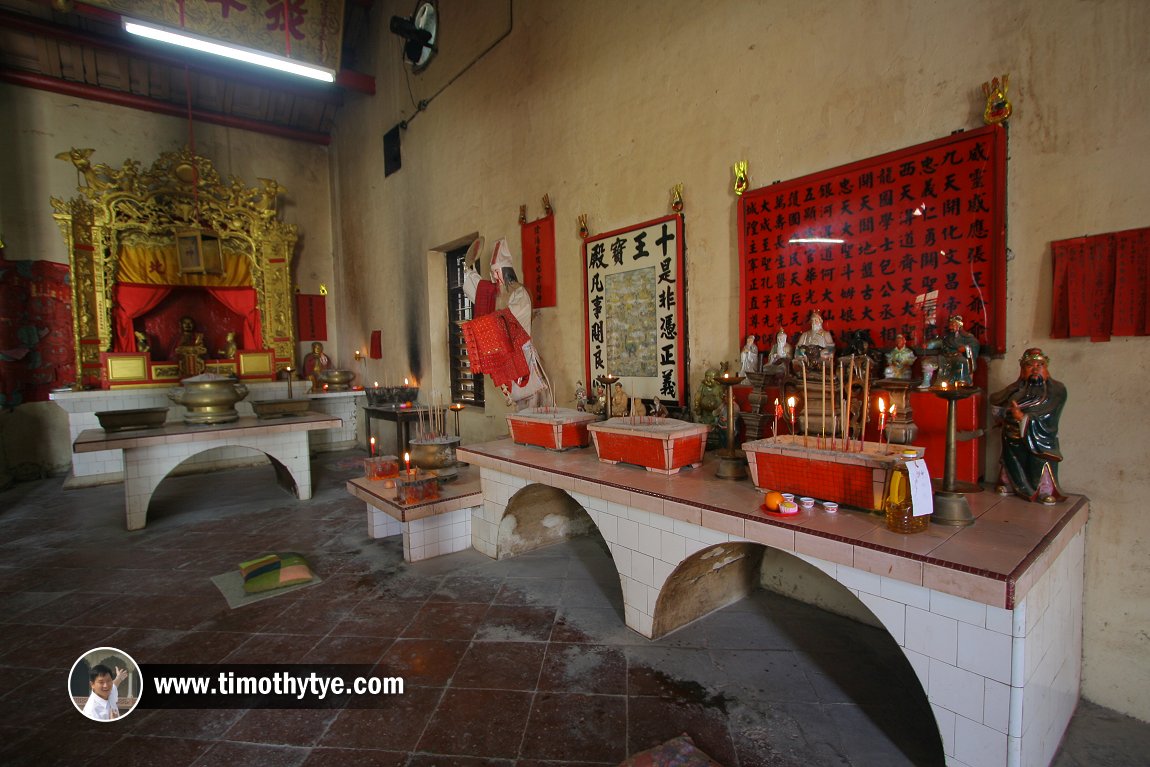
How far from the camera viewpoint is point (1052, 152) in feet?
8.34

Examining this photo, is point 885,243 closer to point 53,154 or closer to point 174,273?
point 174,273

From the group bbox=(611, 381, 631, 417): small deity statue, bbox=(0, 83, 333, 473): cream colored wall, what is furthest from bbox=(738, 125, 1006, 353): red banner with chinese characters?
bbox=(0, 83, 333, 473): cream colored wall

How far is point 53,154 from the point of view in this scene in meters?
8.12

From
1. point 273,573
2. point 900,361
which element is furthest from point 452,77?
point 900,361

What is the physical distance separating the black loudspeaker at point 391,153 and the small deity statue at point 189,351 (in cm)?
437

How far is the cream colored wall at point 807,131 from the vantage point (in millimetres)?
2418

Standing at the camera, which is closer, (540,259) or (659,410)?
(659,410)

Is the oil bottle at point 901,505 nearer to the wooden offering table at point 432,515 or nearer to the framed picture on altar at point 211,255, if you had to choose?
the wooden offering table at point 432,515

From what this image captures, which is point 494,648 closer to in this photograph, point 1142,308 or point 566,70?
point 1142,308

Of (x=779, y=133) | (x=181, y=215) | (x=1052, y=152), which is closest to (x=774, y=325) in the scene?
(x=779, y=133)

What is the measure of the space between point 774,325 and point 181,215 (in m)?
9.94

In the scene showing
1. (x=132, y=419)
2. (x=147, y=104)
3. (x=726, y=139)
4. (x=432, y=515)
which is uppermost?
(x=147, y=104)

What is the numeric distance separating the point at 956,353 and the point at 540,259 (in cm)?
398

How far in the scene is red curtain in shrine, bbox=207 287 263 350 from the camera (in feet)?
31.7
